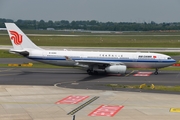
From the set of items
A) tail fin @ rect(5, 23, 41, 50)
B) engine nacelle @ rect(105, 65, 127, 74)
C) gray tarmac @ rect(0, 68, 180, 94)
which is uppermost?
tail fin @ rect(5, 23, 41, 50)

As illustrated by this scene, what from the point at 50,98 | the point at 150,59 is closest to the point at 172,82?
the point at 150,59

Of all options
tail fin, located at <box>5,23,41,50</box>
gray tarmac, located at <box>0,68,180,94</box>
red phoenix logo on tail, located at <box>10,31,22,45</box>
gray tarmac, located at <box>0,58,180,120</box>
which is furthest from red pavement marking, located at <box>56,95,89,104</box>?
red phoenix logo on tail, located at <box>10,31,22,45</box>

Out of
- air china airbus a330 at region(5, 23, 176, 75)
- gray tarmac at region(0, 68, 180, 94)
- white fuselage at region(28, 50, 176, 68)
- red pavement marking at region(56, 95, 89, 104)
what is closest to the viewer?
red pavement marking at region(56, 95, 89, 104)

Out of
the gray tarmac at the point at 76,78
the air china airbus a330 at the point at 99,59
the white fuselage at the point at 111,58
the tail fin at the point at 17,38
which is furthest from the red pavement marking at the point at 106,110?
the tail fin at the point at 17,38

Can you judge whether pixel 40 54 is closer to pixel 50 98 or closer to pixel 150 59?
pixel 150 59

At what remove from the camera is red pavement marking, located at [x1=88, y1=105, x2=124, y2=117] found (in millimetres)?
29969

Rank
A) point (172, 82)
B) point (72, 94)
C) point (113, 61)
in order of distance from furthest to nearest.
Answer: point (113, 61) → point (172, 82) → point (72, 94)

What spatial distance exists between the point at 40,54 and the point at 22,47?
10.5 feet

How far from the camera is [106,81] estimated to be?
4972cm

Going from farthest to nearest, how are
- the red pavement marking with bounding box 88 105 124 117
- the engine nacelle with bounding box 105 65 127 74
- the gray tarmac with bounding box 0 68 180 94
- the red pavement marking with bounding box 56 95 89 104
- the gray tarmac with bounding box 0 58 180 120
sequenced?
the engine nacelle with bounding box 105 65 127 74, the gray tarmac with bounding box 0 68 180 94, the red pavement marking with bounding box 56 95 89 104, the red pavement marking with bounding box 88 105 124 117, the gray tarmac with bounding box 0 58 180 120

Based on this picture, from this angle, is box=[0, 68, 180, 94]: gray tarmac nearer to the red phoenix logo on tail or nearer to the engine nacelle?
the engine nacelle

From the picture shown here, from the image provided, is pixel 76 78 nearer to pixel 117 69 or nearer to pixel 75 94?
pixel 117 69

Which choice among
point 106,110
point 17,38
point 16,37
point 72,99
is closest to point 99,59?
point 17,38

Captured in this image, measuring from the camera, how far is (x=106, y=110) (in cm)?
3150
